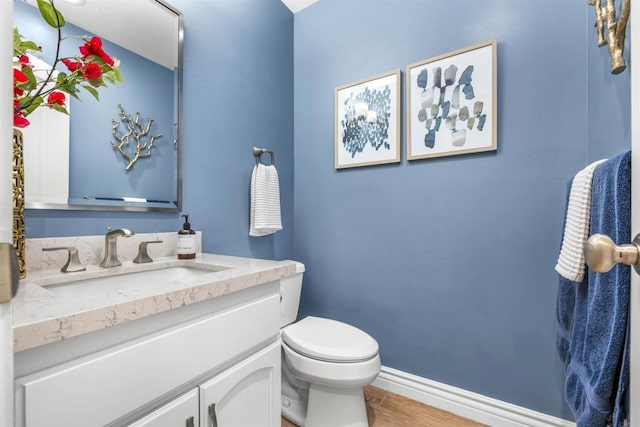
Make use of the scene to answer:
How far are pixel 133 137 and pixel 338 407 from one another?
4.56 feet

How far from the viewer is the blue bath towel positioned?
490 mm

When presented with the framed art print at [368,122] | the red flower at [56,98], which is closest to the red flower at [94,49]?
the red flower at [56,98]

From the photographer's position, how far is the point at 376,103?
65.7 inches

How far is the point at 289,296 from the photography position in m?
1.58

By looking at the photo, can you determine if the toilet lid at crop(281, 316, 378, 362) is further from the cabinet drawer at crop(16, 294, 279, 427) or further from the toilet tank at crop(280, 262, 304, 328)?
the cabinet drawer at crop(16, 294, 279, 427)

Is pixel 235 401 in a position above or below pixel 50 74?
below

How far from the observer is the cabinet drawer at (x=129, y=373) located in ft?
1.56

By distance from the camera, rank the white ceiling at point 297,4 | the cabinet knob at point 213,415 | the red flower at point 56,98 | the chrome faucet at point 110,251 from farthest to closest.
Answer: the white ceiling at point 297,4 < the chrome faucet at point 110,251 < the red flower at point 56,98 < the cabinet knob at point 213,415

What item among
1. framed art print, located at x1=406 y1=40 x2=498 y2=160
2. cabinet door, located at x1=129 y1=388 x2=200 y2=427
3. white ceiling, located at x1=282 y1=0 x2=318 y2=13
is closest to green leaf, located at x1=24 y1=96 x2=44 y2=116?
cabinet door, located at x1=129 y1=388 x2=200 y2=427

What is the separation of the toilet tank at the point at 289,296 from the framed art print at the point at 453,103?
888mm

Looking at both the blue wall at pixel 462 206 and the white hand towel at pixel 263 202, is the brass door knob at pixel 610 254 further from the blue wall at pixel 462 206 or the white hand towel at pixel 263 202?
the white hand towel at pixel 263 202

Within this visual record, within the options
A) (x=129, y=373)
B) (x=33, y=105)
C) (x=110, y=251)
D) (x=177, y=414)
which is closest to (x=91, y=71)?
(x=33, y=105)

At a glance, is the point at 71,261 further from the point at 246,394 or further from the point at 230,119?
the point at 230,119

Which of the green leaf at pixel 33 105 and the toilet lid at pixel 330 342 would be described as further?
the toilet lid at pixel 330 342
